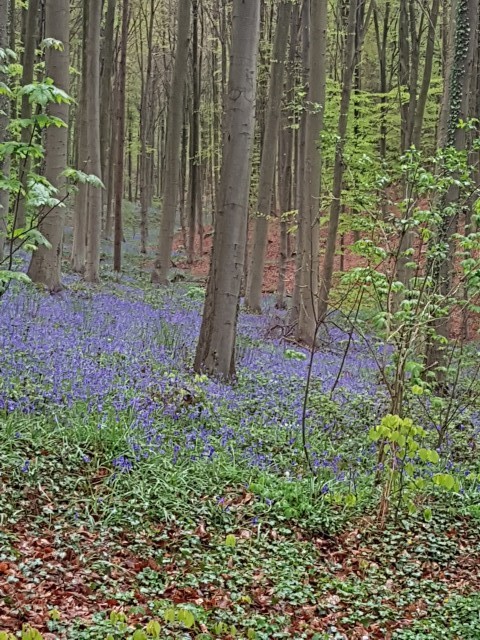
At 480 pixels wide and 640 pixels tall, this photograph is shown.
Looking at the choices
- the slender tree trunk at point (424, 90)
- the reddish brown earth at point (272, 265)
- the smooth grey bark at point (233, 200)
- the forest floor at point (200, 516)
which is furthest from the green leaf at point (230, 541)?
the reddish brown earth at point (272, 265)

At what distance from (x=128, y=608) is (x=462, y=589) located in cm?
244

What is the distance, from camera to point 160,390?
265 inches

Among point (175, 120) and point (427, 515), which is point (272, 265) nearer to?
point (175, 120)

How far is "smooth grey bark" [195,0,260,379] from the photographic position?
774cm

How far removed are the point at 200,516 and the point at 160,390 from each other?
2.22 meters

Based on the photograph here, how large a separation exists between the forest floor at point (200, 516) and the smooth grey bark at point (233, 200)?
64cm

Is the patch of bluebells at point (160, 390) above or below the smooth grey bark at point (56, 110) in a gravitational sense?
below

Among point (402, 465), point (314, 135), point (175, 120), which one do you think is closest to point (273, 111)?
point (175, 120)

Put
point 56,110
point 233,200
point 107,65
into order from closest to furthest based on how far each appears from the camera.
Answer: point 233,200 < point 56,110 < point 107,65

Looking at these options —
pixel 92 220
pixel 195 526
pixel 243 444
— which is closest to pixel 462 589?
pixel 195 526

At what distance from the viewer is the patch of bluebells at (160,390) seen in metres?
5.66

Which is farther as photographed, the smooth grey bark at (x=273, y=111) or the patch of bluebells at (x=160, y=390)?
the smooth grey bark at (x=273, y=111)

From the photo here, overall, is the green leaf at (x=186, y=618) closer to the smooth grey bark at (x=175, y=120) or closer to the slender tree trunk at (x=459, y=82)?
the slender tree trunk at (x=459, y=82)

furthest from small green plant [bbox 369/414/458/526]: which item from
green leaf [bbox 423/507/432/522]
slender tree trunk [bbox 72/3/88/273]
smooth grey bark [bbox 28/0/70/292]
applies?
slender tree trunk [bbox 72/3/88/273]
